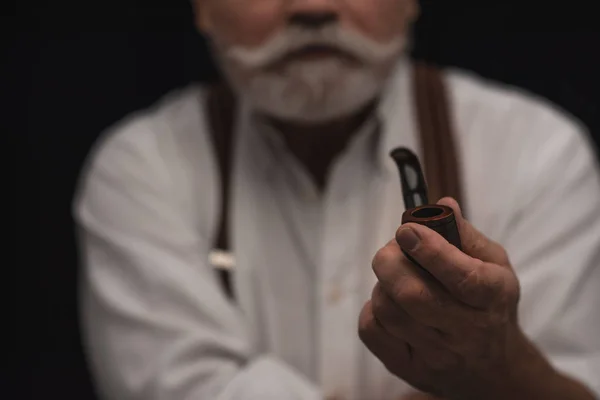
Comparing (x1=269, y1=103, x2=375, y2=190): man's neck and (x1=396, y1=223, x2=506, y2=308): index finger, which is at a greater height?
(x1=396, y1=223, x2=506, y2=308): index finger

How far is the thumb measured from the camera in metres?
0.47

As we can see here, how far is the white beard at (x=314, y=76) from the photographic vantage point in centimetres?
84

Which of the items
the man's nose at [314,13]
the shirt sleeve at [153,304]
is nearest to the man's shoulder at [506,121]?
the man's nose at [314,13]

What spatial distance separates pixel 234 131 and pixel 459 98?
0.90 feet

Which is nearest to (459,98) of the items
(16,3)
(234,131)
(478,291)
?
(234,131)

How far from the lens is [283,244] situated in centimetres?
96

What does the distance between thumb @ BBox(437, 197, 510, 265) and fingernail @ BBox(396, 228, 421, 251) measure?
0.04m

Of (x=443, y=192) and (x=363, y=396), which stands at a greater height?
(x=443, y=192)

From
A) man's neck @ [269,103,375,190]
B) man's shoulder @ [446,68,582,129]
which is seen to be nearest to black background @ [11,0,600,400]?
man's shoulder @ [446,68,582,129]

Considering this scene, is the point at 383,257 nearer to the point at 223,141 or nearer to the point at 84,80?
the point at 223,141

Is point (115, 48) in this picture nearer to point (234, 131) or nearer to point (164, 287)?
point (234, 131)

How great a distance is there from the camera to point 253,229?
0.95 metres

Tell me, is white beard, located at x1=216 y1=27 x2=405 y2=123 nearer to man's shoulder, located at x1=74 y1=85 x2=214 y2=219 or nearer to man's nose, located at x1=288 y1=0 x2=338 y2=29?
man's nose, located at x1=288 y1=0 x2=338 y2=29

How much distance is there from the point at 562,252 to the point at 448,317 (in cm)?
39
